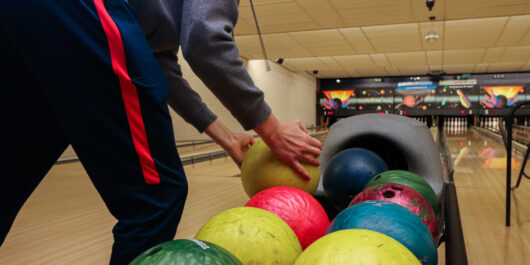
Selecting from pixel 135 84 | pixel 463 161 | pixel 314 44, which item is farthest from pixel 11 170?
pixel 314 44

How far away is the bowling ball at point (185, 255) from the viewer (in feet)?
1.61

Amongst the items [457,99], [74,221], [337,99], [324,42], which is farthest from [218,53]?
[337,99]

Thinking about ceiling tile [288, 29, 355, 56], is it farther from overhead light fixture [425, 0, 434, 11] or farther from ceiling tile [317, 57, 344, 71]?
overhead light fixture [425, 0, 434, 11]

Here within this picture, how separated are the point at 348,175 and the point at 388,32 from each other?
5.21 metres

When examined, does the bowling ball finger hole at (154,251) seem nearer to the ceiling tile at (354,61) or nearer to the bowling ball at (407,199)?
the bowling ball at (407,199)

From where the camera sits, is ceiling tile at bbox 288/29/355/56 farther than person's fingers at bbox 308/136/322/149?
Yes

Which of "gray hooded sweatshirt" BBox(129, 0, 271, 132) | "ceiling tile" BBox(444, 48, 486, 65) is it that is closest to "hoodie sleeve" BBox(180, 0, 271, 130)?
"gray hooded sweatshirt" BBox(129, 0, 271, 132)

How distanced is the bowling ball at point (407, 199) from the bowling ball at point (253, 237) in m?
0.35

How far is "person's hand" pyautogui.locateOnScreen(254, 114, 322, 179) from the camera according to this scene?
977 millimetres

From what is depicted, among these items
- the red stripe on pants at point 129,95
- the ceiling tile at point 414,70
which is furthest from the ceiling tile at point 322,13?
the ceiling tile at point 414,70

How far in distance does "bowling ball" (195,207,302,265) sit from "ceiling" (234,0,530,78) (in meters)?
3.89

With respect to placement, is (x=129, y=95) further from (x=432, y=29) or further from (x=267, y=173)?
(x=432, y=29)

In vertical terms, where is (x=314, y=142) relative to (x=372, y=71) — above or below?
below

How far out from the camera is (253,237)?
72 centimetres
